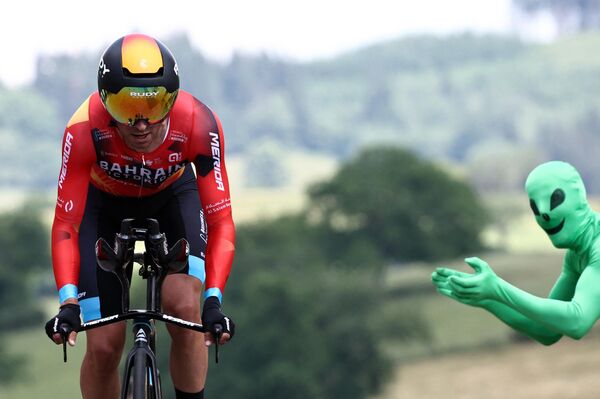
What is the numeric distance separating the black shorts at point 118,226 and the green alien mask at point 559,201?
7.40ft

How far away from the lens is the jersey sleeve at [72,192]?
831 cm

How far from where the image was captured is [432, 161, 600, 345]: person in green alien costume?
783 cm

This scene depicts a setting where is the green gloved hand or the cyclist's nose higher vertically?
the cyclist's nose

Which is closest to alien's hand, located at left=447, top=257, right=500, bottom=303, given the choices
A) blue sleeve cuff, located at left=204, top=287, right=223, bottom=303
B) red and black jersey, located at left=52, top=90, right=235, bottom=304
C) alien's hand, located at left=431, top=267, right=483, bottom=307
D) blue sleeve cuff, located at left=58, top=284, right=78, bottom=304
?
alien's hand, located at left=431, top=267, right=483, bottom=307

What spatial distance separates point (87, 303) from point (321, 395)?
83710 mm

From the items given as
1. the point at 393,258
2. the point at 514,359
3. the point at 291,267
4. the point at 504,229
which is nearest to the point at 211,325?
the point at 514,359

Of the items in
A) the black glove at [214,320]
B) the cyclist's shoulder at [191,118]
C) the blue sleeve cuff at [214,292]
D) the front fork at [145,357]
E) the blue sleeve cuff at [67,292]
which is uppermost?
the cyclist's shoulder at [191,118]

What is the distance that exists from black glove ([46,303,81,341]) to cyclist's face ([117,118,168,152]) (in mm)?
1194

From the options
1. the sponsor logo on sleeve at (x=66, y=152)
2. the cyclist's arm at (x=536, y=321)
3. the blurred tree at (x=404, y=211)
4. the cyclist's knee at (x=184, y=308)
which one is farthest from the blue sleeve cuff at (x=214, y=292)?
the blurred tree at (x=404, y=211)

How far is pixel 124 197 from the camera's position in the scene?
29.1 feet

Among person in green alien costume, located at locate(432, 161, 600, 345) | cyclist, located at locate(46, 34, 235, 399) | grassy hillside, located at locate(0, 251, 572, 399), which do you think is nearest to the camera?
person in green alien costume, located at locate(432, 161, 600, 345)

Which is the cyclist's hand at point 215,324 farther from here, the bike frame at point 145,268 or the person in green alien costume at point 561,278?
the person in green alien costume at point 561,278

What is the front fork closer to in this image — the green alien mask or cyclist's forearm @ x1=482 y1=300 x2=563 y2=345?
cyclist's forearm @ x1=482 y1=300 x2=563 y2=345

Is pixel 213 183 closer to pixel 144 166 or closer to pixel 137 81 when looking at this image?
pixel 144 166
